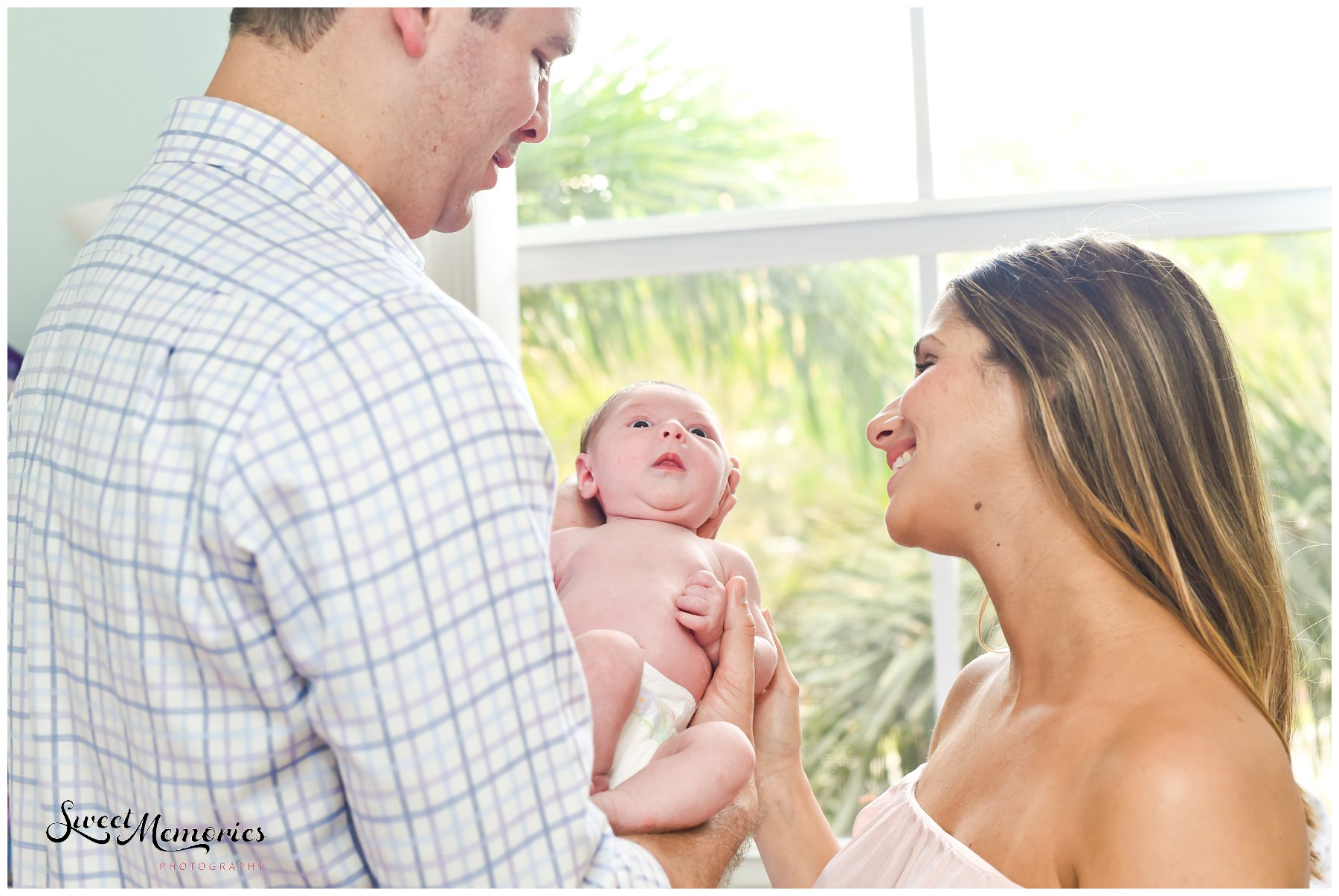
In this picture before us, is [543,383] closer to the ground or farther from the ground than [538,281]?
closer to the ground

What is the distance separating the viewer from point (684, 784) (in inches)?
44.3

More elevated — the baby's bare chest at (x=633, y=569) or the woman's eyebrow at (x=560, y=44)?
the woman's eyebrow at (x=560, y=44)

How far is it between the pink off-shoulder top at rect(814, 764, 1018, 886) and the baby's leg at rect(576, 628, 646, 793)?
1.35ft

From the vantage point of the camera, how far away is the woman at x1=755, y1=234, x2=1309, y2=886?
1178 mm

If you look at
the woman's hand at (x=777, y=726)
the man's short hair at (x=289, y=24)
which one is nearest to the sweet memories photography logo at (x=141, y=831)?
the man's short hair at (x=289, y=24)

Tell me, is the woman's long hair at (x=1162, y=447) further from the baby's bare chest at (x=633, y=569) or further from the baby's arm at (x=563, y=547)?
the baby's arm at (x=563, y=547)

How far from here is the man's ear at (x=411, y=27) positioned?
39.0 inches

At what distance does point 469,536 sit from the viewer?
0.81 metres

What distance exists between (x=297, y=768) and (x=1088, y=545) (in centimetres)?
101

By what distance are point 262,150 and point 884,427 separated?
0.96 meters

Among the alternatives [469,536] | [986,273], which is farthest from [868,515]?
[469,536]

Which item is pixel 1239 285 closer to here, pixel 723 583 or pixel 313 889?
pixel 723 583

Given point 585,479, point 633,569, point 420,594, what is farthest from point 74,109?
point 420,594

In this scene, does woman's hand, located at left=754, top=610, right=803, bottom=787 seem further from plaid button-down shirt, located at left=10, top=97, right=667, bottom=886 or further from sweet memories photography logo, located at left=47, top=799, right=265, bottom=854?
sweet memories photography logo, located at left=47, top=799, right=265, bottom=854
